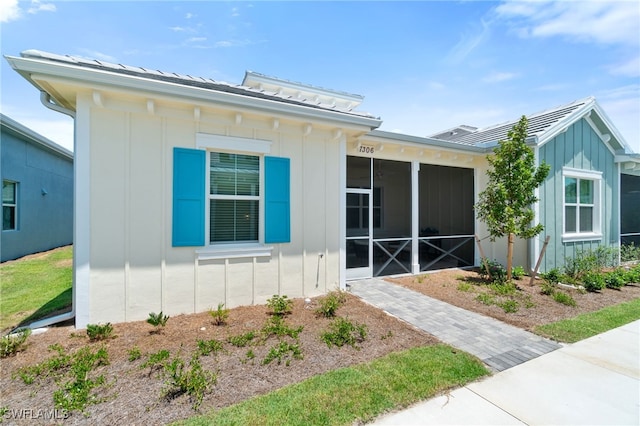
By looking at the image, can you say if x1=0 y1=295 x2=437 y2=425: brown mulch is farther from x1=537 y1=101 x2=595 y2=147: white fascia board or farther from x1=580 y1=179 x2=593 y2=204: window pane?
x1=580 y1=179 x2=593 y2=204: window pane

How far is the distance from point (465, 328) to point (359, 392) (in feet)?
8.33

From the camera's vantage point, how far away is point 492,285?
6676 mm

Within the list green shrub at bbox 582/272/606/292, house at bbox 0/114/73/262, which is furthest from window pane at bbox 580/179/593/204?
house at bbox 0/114/73/262

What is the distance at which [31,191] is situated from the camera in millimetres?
11047

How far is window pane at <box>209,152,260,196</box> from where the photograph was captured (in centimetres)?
506

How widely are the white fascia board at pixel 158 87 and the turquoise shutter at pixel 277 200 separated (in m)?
0.96

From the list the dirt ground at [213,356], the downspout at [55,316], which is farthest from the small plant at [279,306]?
the downspout at [55,316]

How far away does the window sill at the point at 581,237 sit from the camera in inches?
341

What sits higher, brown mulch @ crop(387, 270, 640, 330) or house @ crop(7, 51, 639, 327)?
house @ crop(7, 51, 639, 327)

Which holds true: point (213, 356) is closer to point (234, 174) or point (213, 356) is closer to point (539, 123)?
point (234, 174)

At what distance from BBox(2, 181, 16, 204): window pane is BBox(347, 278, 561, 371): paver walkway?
1244cm

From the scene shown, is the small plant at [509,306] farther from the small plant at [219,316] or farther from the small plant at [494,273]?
the small plant at [219,316]

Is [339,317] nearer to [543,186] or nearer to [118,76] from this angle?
[118,76]

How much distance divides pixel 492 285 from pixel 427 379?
15.6ft
